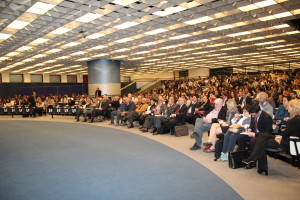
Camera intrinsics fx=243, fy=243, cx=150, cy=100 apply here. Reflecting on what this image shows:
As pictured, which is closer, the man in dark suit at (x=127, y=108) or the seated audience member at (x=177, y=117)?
the seated audience member at (x=177, y=117)

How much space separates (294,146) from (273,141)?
0.39 m

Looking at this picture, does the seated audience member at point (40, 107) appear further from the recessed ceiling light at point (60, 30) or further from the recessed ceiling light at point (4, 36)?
the recessed ceiling light at point (60, 30)

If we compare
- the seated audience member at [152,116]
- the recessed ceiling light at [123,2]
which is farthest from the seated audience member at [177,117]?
the recessed ceiling light at [123,2]

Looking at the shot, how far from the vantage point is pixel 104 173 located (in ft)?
14.7

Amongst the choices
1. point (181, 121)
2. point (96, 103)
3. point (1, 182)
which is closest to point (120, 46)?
point (96, 103)

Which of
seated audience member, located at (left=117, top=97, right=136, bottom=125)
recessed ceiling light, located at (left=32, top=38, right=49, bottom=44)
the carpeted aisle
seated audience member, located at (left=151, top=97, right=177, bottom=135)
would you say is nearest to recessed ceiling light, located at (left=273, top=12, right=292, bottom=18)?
seated audience member, located at (left=151, top=97, right=177, bottom=135)

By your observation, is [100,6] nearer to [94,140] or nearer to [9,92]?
[94,140]

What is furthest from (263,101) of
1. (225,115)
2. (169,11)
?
(169,11)

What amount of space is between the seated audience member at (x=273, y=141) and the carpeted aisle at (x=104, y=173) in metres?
0.79

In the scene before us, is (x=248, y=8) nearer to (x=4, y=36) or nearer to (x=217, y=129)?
(x=217, y=129)

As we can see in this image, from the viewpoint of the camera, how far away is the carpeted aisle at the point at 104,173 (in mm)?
3545

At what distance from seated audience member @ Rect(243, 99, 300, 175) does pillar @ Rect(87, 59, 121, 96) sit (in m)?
17.8

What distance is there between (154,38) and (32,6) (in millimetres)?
7564

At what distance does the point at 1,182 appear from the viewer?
415 cm
